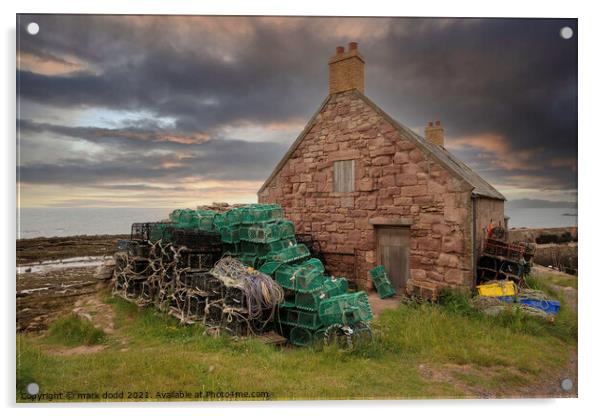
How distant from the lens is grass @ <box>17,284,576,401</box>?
16.6ft

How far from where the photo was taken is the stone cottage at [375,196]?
817 centimetres

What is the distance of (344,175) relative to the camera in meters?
10.1

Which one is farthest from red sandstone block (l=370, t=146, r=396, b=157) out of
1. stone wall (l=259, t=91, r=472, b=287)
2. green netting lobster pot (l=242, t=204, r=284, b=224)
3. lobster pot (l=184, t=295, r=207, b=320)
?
lobster pot (l=184, t=295, r=207, b=320)

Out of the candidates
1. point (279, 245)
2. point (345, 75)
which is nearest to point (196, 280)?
point (279, 245)

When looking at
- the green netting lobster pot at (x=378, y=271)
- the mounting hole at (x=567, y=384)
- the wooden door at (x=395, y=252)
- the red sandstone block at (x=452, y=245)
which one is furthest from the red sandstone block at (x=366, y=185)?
the mounting hole at (x=567, y=384)

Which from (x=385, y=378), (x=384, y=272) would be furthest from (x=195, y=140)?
(x=384, y=272)

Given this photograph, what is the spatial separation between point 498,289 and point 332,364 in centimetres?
459

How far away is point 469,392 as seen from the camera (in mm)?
5059

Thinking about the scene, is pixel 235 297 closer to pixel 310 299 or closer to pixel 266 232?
pixel 310 299

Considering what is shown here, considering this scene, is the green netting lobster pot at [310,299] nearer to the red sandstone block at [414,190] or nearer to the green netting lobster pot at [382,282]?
the green netting lobster pot at [382,282]

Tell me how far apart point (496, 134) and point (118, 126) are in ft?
21.2

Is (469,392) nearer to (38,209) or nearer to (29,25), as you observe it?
(38,209)

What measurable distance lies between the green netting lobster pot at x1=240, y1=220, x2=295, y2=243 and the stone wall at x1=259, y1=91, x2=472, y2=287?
2.31 m

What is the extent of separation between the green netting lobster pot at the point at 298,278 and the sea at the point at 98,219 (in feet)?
8.75
